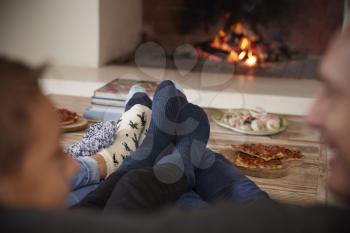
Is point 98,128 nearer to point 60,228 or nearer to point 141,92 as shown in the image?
point 141,92

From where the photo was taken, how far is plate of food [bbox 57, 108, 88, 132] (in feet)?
6.05

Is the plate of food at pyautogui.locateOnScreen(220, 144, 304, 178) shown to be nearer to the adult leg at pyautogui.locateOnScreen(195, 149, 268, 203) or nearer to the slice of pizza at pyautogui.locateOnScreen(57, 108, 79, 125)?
the adult leg at pyautogui.locateOnScreen(195, 149, 268, 203)

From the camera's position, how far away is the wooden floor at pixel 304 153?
140cm

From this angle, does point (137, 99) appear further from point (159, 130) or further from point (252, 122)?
point (252, 122)

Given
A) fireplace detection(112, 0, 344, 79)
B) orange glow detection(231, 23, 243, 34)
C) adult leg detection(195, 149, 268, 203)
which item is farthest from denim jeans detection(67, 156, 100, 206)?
orange glow detection(231, 23, 243, 34)

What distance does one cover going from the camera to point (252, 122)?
1.89m

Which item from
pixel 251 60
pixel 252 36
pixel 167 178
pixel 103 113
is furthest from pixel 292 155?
pixel 252 36

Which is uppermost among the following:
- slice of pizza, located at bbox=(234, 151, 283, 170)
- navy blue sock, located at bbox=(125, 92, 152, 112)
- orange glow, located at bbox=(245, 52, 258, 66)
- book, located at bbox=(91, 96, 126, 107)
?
orange glow, located at bbox=(245, 52, 258, 66)

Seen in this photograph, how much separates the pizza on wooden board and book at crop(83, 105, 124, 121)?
0.55m

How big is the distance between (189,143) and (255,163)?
0.22 m

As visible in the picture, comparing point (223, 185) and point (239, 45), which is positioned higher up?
point (239, 45)

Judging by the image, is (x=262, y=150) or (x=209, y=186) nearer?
(x=209, y=186)

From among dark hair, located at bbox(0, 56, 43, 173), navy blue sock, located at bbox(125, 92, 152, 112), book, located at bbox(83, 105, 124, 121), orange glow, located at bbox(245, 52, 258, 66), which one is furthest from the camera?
orange glow, located at bbox(245, 52, 258, 66)

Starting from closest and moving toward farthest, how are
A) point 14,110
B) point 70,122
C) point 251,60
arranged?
point 14,110
point 70,122
point 251,60
